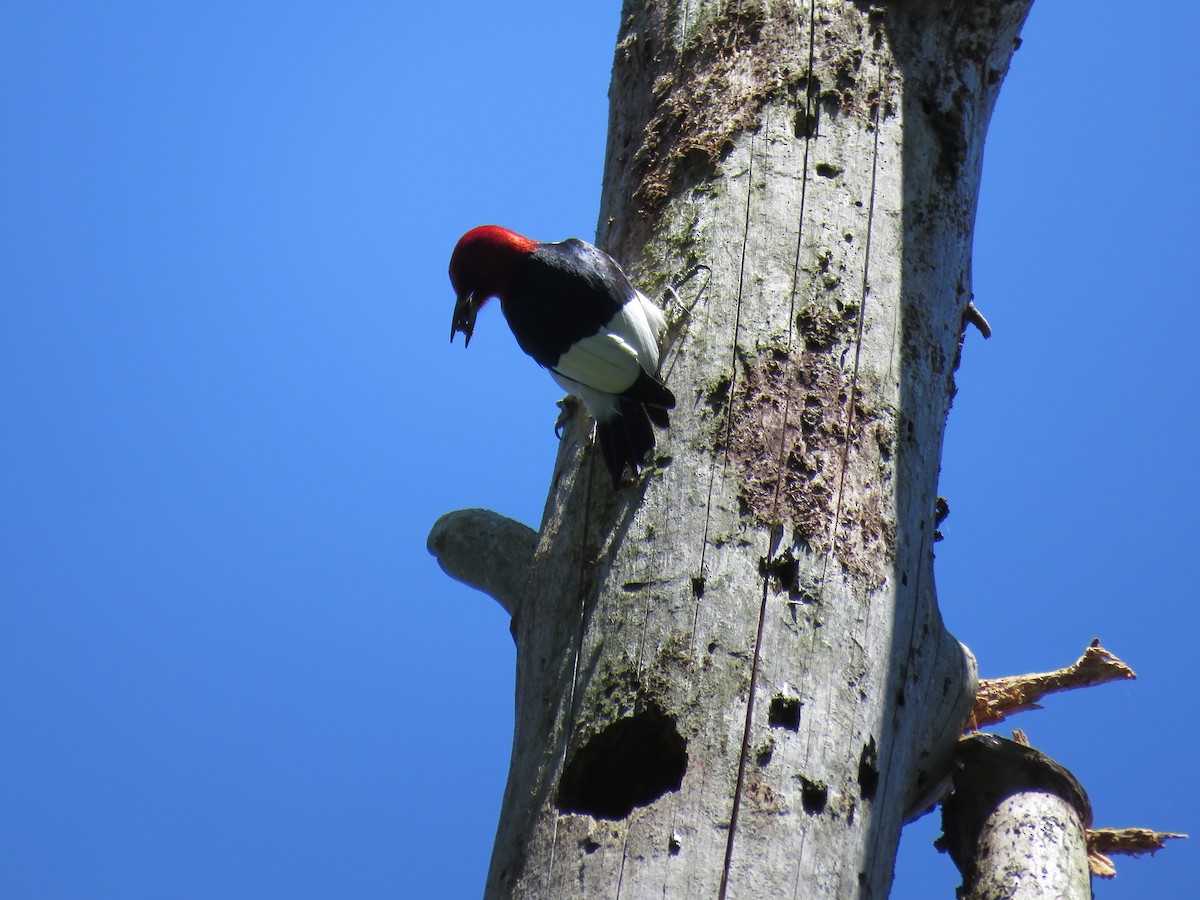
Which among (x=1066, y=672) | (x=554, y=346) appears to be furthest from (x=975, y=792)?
(x=554, y=346)

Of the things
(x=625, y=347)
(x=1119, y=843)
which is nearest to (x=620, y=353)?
(x=625, y=347)

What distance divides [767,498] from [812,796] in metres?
0.41

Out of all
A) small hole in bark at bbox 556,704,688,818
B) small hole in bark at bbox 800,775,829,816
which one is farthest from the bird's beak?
small hole in bark at bbox 800,775,829,816

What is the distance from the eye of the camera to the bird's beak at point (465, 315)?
2236 millimetres

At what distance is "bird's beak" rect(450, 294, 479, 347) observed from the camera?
7.34 ft

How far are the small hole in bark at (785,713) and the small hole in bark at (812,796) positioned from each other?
0.07m

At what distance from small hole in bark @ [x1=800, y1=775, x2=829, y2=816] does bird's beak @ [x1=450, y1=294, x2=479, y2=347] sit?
1193 millimetres

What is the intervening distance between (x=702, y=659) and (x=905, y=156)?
3.24 ft

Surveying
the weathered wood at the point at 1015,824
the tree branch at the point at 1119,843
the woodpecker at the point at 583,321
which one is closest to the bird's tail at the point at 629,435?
the woodpecker at the point at 583,321

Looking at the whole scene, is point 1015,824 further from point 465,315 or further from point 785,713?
point 465,315

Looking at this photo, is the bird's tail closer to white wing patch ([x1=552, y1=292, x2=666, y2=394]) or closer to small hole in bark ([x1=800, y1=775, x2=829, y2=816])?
white wing patch ([x1=552, y1=292, x2=666, y2=394])

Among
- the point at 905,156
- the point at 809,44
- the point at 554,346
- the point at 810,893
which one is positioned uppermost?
the point at 809,44

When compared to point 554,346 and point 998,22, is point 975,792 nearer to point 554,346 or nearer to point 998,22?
point 554,346

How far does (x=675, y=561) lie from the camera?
5.02ft
